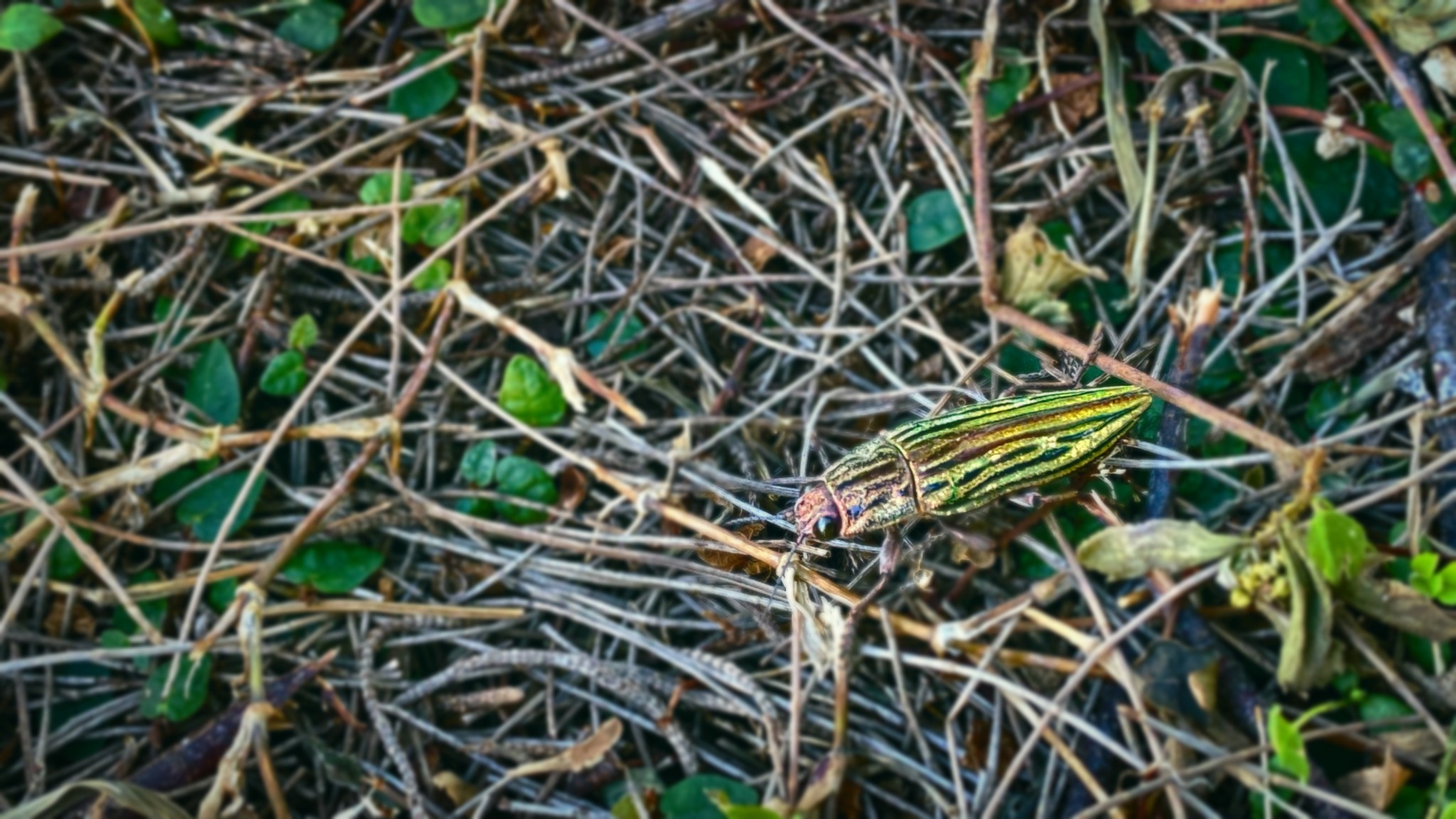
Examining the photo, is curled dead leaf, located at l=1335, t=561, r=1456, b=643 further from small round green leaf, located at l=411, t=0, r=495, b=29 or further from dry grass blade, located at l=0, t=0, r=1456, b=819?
small round green leaf, located at l=411, t=0, r=495, b=29

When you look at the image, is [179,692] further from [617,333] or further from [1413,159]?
[1413,159]

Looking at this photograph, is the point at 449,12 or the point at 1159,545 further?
the point at 449,12

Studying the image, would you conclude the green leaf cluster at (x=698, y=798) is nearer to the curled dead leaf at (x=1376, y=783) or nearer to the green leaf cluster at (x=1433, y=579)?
the curled dead leaf at (x=1376, y=783)

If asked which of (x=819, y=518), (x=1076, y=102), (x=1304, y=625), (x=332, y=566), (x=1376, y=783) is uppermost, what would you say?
(x=1076, y=102)

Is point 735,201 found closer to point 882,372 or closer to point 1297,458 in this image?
point 882,372

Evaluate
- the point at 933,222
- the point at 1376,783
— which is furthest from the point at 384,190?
the point at 1376,783

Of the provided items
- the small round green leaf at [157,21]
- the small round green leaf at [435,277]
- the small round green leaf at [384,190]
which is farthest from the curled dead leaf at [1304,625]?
the small round green leaf at [157,21]

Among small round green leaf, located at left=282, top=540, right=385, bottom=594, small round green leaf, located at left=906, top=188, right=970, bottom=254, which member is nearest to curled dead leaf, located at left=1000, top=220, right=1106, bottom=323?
small round green leaf, located at left=906, top=188, right=970, bottom=254
